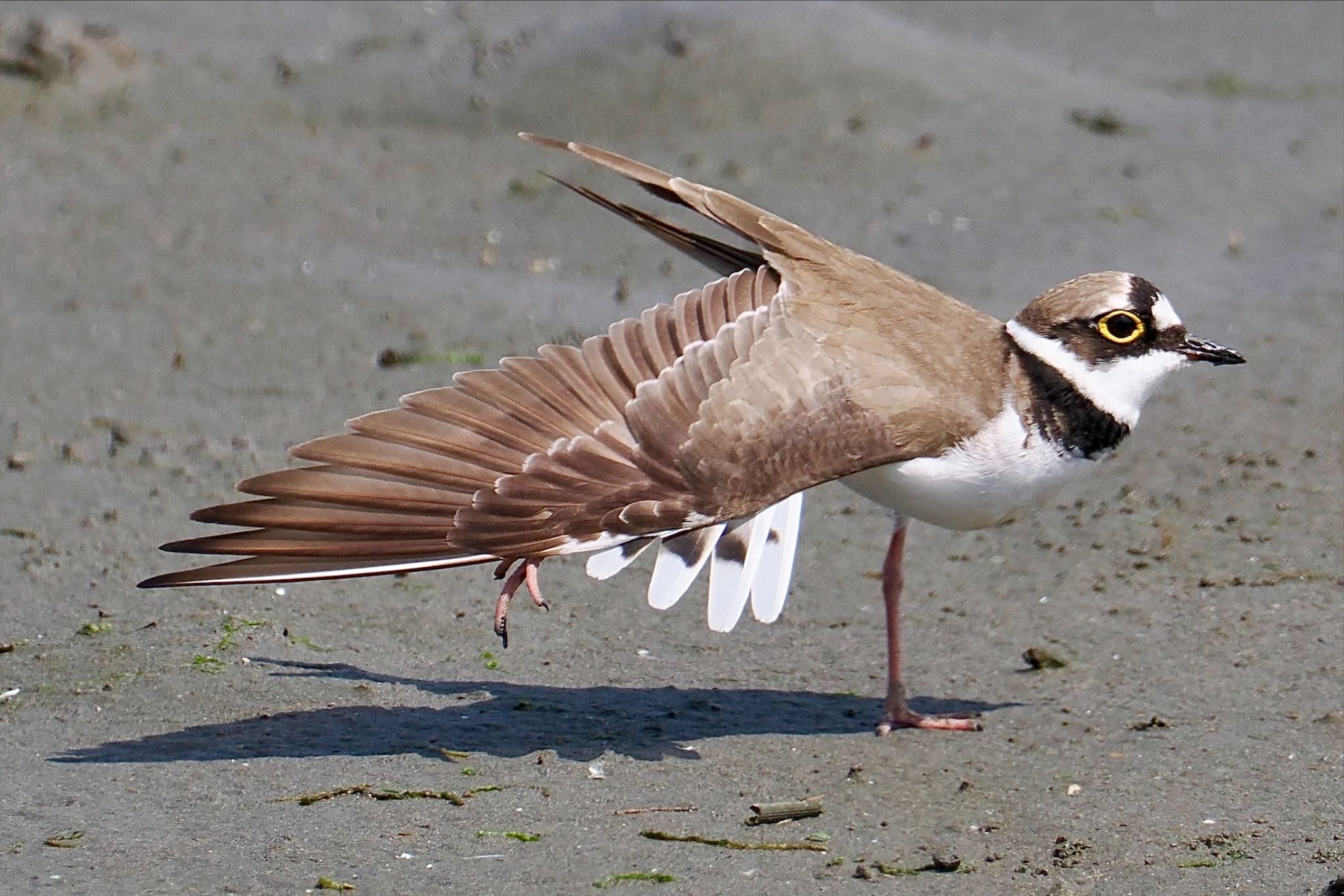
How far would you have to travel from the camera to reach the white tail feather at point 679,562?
16.8ft

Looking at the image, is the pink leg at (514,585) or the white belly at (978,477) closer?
the pink leg at (514,585)

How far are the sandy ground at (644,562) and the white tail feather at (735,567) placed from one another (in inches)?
20.0

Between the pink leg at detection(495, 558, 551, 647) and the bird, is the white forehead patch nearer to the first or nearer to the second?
the bird

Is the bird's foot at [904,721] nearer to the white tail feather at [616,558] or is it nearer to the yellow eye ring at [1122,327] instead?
the white tail feather at [616,558]

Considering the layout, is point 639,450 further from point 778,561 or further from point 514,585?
point 778,561

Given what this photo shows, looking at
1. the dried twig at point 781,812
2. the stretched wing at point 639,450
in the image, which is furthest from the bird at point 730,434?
the dried twig at point 781,812

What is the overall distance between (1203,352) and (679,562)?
2.02 meters

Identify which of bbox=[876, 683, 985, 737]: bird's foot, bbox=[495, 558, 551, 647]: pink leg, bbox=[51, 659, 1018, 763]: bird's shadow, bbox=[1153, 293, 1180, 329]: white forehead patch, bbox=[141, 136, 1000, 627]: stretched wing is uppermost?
bbox=[1153, 293, 1180, 329]: white forehead patch

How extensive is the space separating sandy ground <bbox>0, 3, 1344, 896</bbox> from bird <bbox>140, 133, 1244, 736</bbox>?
0.66 metres

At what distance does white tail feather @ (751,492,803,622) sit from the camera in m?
5.49

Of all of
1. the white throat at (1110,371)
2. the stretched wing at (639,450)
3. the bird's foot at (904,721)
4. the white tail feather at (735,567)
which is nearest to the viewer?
the stretched wing at (639,450)

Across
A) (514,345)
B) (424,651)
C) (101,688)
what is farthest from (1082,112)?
(101,688)

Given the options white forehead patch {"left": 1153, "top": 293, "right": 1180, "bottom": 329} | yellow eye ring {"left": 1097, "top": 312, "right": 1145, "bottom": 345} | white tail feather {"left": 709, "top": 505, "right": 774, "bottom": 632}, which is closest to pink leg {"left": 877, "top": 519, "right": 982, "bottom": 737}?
white tail feather {"left": 709, "top": 505, "right": 774, "bottom": 632}

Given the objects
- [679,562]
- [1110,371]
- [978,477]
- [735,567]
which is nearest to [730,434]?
[679,562]
